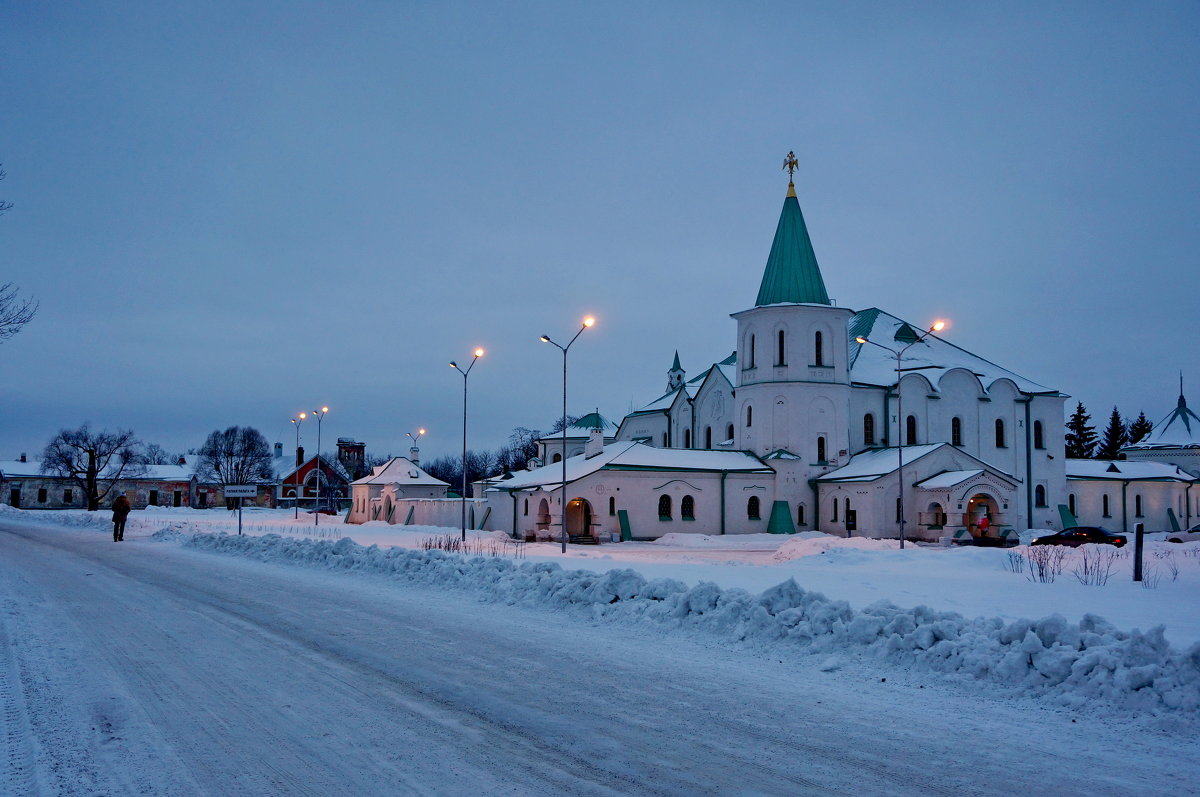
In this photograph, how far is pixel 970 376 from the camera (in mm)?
53219

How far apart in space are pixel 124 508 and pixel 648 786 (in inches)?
1373

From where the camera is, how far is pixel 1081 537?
3625cm

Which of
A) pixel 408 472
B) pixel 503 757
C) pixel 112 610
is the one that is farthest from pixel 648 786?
pixel 408 472

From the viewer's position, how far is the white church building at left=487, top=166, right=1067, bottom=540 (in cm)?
4469

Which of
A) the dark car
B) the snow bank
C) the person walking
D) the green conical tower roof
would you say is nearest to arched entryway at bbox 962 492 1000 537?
the dark car

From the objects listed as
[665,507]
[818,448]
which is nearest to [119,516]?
[665,507]

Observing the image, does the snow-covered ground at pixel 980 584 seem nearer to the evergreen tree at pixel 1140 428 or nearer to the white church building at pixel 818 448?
the white church building at pixel 818 448

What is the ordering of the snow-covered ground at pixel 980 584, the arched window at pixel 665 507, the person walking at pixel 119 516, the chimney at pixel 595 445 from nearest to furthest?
the snow-covered ground at pixel 980 584, the person walking at pixel 119 516, the arched window at pixel 665 507, the chimney at pixel 595 445

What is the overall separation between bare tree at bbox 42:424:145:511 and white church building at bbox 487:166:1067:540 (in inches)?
2245

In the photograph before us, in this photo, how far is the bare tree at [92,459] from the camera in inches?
3460

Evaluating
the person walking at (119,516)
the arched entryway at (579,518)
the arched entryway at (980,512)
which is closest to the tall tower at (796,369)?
the arched entryway at (980,512)

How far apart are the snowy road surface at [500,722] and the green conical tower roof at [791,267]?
4125 cm

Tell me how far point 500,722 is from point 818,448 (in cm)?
4485

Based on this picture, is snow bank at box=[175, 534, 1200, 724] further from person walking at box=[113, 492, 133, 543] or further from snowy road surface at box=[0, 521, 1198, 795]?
person walking at box=[113, 492, 133, 543]
